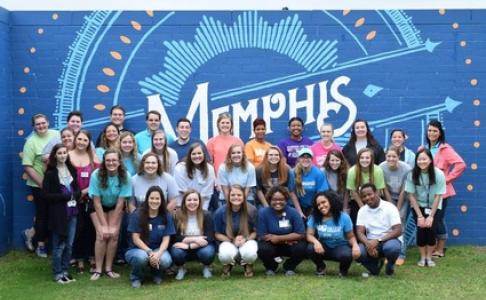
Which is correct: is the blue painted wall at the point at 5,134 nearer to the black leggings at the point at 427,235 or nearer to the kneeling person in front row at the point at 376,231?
the kneeling person in front row at the point at 376,231

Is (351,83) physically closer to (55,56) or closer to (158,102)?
(158,102)

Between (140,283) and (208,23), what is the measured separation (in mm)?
3651

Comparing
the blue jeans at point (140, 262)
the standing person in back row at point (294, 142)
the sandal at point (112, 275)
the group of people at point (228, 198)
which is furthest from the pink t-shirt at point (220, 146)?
the sandal at point (112, 275)

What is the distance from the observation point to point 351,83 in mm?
9281

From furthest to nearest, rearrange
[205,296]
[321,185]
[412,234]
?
[412,234] → [321,185] → [205,296]

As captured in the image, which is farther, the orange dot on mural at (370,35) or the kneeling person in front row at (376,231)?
the orange dot on mural at (370,35)

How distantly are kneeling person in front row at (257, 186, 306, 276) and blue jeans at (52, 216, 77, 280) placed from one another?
Answer: 6.42ft

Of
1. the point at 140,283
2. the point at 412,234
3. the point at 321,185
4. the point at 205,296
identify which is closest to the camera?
the point at 205,296

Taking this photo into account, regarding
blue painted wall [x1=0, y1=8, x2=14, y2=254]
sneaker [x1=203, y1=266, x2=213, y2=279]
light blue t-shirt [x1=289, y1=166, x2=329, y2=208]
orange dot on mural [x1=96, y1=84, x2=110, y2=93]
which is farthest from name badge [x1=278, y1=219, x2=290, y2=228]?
blue painted wall [x1=0, y1=8, x2=14, y2=254]

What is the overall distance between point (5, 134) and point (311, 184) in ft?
12.8

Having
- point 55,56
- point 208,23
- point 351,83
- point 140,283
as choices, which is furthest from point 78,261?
point 351,83

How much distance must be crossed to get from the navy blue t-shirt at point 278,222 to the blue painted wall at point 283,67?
1880mm

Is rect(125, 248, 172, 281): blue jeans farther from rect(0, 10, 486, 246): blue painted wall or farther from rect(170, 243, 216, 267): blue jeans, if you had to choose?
rect(0, 10, 486, 246): blue painted wall

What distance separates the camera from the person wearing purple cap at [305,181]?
8.04 metres
